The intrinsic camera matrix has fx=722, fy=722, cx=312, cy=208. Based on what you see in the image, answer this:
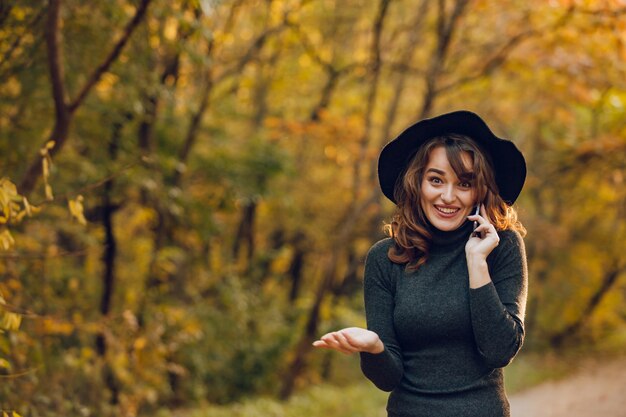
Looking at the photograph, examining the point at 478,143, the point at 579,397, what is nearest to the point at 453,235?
the point at 478,143

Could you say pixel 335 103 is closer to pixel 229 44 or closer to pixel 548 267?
pixel 229 44

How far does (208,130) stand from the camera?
1093cm

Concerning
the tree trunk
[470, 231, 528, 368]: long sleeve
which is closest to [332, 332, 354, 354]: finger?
[470, 231, 528, 368]: long sleeve

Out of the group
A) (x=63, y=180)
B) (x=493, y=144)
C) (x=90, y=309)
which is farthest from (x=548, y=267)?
(x=493, y=144)

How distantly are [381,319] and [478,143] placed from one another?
0.73 m

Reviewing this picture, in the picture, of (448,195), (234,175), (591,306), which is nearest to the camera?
(448,195)

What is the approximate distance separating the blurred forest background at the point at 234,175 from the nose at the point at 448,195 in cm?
158

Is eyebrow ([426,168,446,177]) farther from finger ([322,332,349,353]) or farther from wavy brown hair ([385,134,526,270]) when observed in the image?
finger ([322,332,349,353])

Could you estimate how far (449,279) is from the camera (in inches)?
102

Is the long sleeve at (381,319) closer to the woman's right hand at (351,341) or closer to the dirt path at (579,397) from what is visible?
the woman's right hand at (351,341)

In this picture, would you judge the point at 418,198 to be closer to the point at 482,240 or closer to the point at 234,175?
the point at 482,240

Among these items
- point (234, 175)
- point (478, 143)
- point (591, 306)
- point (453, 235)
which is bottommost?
point (453, 235)

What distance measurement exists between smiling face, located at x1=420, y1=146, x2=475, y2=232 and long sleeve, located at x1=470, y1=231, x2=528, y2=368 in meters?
0.20

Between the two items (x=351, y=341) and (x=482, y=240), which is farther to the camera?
(x=482, y=240)
